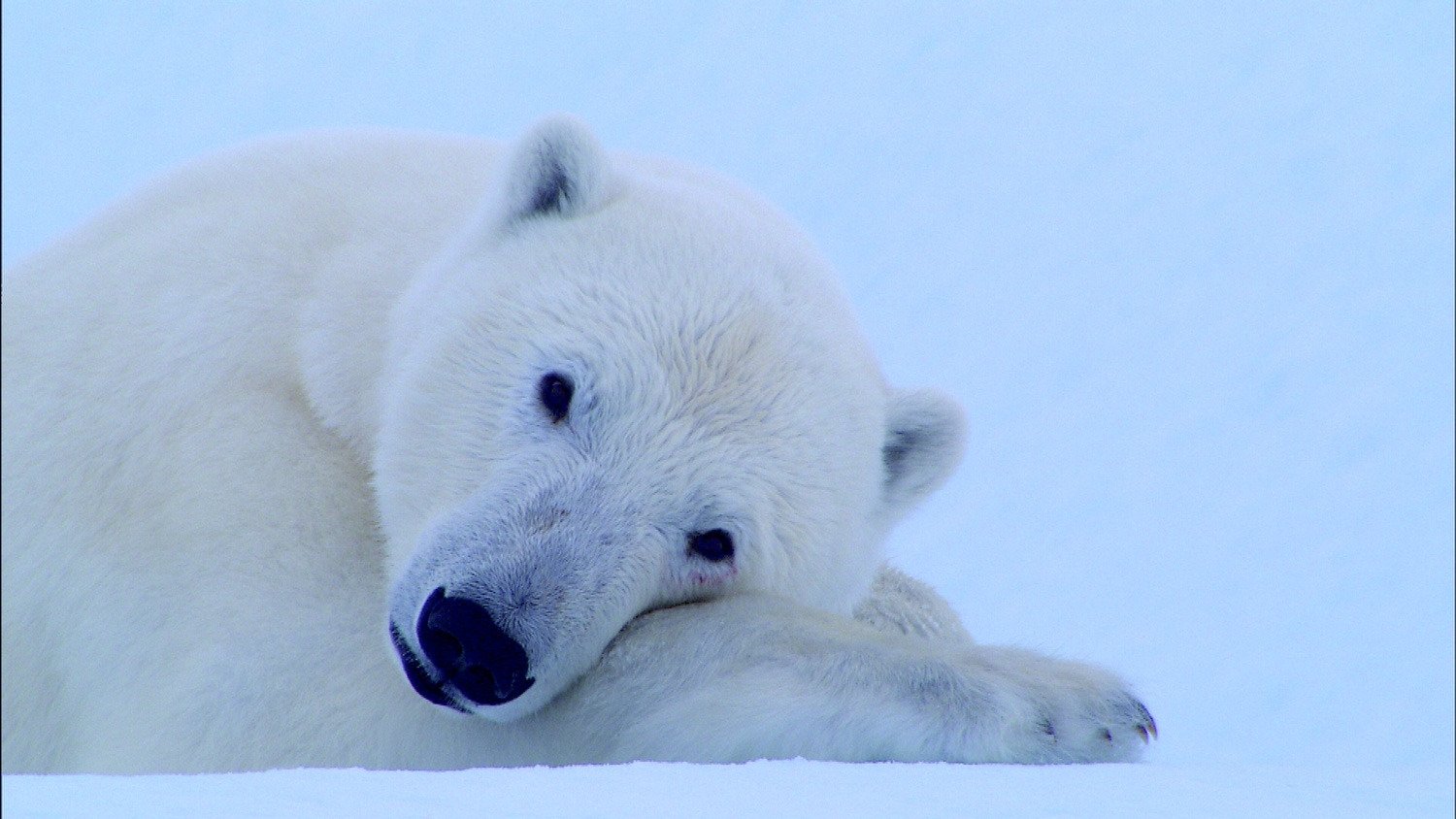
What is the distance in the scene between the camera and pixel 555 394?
2.36 meters

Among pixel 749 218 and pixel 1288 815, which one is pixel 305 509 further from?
pixel 1288 815

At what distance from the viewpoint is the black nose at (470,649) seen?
6.66 feet

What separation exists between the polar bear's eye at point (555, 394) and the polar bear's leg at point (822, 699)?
360 mm

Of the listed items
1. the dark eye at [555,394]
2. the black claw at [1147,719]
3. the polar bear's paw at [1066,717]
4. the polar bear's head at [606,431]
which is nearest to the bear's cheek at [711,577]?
the polar bear's head at [606,431]

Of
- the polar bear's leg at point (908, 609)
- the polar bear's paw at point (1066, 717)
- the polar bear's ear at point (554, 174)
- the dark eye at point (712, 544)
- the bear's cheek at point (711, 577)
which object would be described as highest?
the polar bear's ear at point (554, 174)

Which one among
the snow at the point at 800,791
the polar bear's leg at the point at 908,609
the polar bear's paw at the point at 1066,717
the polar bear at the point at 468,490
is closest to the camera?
the snow at the point at 800,791

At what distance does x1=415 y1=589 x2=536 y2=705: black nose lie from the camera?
2.03m

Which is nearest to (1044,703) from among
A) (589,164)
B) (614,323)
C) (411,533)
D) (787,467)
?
(787,467)

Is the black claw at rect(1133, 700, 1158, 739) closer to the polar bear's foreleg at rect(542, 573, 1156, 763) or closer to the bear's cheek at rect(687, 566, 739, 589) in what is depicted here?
the polar bear's foreleg at rect(542, 573, 1156, 763)

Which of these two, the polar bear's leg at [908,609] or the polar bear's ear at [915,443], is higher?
the polar bear's ear at [915,443]

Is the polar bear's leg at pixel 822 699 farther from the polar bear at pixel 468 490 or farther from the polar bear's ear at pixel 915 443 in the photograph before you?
the polar bear's ear at pixel 915 443

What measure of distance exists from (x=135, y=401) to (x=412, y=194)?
0.68 metres

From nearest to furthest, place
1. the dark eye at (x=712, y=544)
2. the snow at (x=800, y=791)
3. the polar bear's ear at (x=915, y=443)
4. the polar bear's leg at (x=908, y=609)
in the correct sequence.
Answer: the snow at (x=800, y=791), the dark eye at (x=712, y=544), the polar bear's ear at (x=915, y=443), the polar bear's leg at (x=908, y=609)

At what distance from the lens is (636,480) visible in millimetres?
2248
